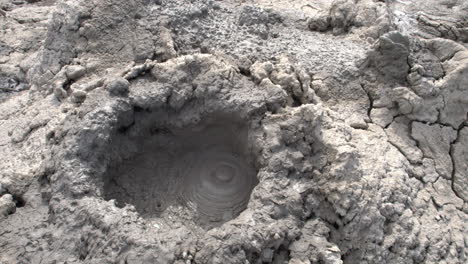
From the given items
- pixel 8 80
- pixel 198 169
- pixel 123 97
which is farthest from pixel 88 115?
pixel 8 80

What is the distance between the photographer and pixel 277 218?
2506mm

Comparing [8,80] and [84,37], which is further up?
[84,37]

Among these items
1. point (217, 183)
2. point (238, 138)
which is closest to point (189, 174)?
point (217, 183)

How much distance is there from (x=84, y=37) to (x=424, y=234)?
2.88 metres

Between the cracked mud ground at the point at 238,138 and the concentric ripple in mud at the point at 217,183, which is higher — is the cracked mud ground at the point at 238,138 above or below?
above

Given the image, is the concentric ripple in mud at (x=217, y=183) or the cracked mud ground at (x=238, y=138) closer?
the cracked mud ground at (x=238, y=138)

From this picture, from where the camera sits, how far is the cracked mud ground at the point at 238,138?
8.19 feet

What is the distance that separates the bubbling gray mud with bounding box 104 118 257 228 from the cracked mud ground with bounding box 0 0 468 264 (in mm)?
10

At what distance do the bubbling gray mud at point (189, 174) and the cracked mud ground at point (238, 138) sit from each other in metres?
Result: 0.01

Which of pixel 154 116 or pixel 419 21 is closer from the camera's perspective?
pixel 154 116

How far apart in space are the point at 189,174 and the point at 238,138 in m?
0.43

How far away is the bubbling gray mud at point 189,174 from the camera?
2854 millimetres

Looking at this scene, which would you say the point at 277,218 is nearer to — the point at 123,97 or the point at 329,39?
the point at 123,97

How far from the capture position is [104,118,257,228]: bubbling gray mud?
9.36ft
